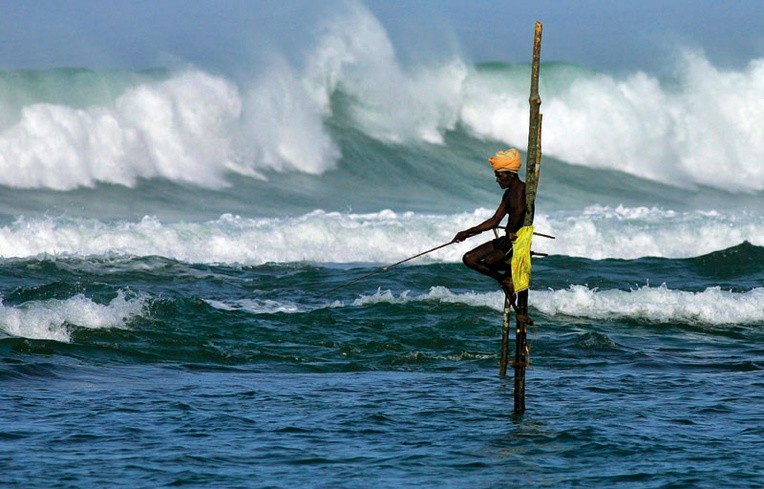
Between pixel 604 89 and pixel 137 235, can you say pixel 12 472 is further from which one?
pixel 604 89

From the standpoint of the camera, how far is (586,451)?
30.9 feet

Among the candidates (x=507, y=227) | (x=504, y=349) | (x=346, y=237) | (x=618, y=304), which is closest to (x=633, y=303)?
(x=618, y=304)

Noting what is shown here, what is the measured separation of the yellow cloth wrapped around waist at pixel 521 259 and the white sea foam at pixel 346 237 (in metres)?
14.2

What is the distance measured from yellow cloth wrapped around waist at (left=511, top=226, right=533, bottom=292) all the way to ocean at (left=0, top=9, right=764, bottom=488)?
3.97ft

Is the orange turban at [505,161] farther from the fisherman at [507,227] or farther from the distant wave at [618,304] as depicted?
the distant wave at [618,304]

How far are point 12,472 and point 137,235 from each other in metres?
17.3

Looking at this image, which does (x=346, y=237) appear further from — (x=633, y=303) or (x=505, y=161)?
(x=505, y=161)

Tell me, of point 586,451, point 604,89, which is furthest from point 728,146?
point 586,451

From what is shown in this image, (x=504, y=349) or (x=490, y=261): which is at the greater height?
(x=490, y=261)

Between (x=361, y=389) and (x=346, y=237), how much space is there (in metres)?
14.8

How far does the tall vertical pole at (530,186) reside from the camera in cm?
1025

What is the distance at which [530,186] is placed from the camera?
403 inches

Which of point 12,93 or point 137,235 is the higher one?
point 12,93

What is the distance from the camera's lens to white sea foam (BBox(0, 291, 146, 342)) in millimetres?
14656
